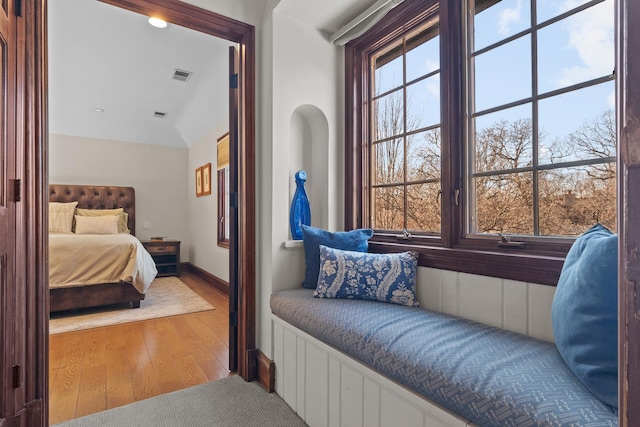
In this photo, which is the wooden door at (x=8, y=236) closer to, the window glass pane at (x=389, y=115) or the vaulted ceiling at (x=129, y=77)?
the vaulted ceiling at (x=129, y=77)

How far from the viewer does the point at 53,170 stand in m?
5.04

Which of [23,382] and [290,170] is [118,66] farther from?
A: [23,382]

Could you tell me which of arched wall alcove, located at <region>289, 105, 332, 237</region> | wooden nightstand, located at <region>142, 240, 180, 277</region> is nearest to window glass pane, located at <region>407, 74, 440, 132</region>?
arched wall alcove, located at <region>289, 105, 332, 237</region>

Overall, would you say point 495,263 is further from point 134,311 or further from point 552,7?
point 134,311

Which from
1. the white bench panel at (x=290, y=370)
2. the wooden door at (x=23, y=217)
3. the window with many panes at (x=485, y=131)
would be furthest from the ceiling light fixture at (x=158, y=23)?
the white bench panel at (x=290, y=370)

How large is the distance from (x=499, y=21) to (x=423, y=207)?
923 millimetres

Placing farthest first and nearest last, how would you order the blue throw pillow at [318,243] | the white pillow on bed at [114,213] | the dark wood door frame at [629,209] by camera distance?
the white pillow on bed at [114,213] → the blue throw pillow at [318,243] → the dark wood door frame at [629,209]

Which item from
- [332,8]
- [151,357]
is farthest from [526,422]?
[151,357]

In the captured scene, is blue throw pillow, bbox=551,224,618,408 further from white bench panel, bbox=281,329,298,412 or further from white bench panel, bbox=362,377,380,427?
white bench panel, bbox=281,329,298,412

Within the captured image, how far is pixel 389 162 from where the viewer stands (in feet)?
6.77

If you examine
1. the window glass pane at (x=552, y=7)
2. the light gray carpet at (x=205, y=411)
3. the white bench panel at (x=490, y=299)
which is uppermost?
the window glass pane at (x=552, y=7)

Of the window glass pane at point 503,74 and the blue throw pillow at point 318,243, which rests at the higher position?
the window glass pane at point 503,74

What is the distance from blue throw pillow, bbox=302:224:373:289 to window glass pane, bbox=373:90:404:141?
26.0 inches

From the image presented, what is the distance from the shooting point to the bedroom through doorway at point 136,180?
204 centimetres
